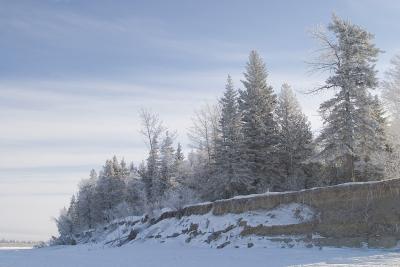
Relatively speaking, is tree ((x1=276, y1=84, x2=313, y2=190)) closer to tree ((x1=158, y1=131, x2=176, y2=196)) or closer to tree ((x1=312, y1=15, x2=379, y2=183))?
tree ((x1=312, y1=15, x2=379, y2=183))

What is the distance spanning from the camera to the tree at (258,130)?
1676 inches

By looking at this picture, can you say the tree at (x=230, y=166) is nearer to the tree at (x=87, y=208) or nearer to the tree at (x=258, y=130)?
the tree at (x=258, y=130)

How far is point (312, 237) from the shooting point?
27.2 metres

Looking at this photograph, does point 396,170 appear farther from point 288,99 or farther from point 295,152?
point 288,99

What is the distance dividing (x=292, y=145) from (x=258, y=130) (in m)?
3.83

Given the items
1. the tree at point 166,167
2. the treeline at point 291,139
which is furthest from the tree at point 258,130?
the tree at point 166,167

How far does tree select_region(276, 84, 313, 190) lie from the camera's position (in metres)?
42.8

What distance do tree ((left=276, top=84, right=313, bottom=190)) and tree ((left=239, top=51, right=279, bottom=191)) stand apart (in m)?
1.27

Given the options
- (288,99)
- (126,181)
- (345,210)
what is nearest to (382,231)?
(345,210)

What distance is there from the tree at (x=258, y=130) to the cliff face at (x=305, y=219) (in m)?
6.41

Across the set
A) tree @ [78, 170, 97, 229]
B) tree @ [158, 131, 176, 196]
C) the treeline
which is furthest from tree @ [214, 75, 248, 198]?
tree @ [78, 170, 97, 229]

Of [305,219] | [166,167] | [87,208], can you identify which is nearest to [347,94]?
[305,219]

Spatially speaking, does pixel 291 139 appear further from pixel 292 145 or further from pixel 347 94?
pixel 347 94

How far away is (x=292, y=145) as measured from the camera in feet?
149
